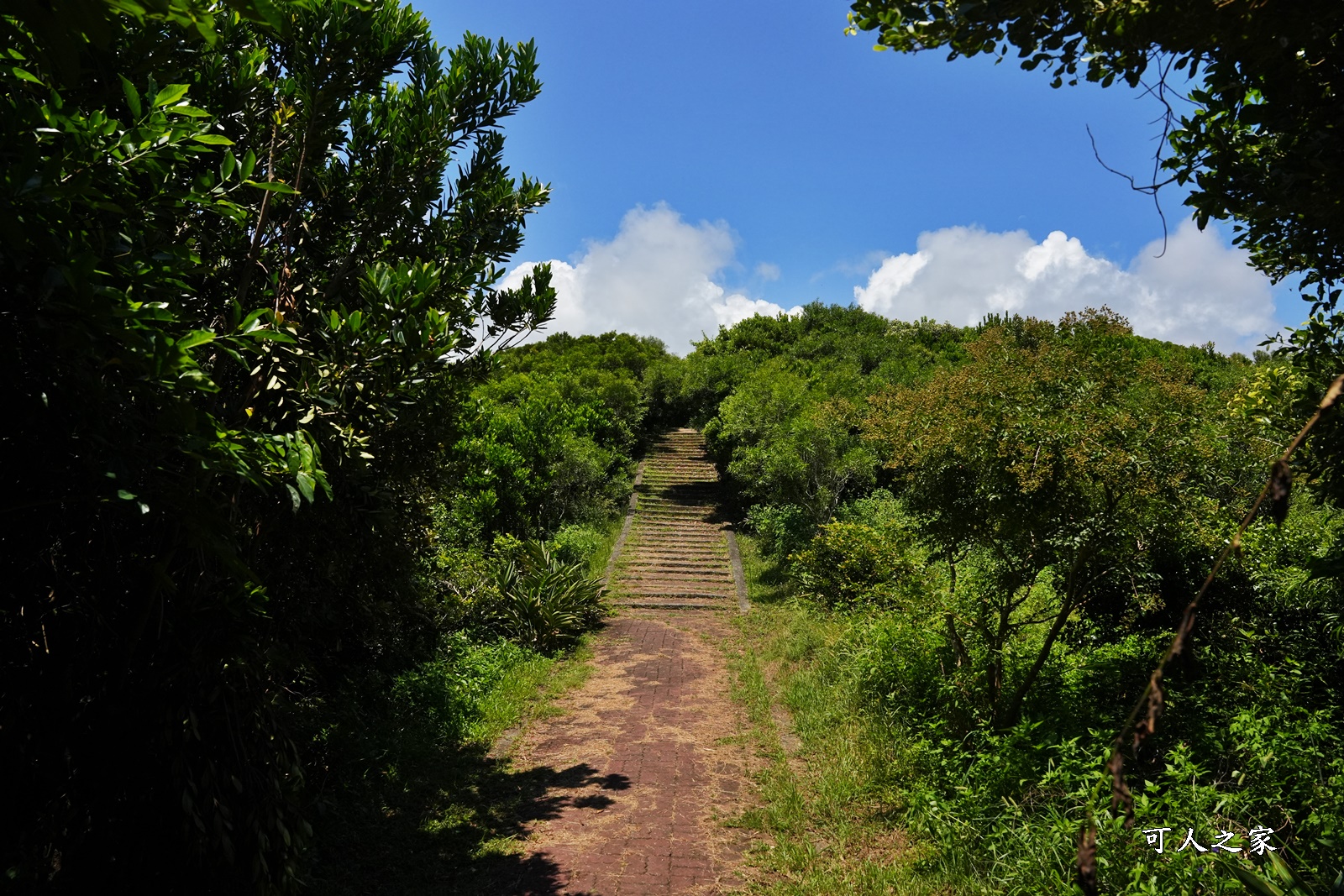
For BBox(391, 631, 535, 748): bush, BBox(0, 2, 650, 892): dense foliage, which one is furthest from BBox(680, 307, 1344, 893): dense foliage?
BBox(391, 631, 535, 748): bush

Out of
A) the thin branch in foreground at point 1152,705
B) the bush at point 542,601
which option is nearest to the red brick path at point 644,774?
the bush at point 542,601

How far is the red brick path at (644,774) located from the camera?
520 centimetres

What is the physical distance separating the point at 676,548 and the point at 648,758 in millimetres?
11519

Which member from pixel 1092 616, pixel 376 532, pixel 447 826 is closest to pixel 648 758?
pixel 447 826

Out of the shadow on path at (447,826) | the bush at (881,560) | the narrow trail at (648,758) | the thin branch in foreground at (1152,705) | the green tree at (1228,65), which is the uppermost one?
the green tree at (1228,65)

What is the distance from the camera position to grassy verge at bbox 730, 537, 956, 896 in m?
4.97

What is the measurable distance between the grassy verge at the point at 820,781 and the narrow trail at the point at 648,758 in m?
0.26

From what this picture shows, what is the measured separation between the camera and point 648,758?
7309 millimetres

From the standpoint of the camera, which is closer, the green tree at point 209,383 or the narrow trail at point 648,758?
the green tree at point 209,383

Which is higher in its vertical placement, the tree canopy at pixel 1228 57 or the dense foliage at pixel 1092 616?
the tree canopy at pixel 1228 57

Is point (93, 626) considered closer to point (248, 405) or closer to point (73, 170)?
point (248, 405)

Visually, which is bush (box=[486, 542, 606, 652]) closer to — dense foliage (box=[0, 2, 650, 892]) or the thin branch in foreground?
dense foliage (box=[0, 2, 650, 892])

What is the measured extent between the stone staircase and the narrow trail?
0.08 metres

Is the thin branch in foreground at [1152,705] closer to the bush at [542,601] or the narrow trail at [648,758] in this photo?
the narrow trail at [648,758]
